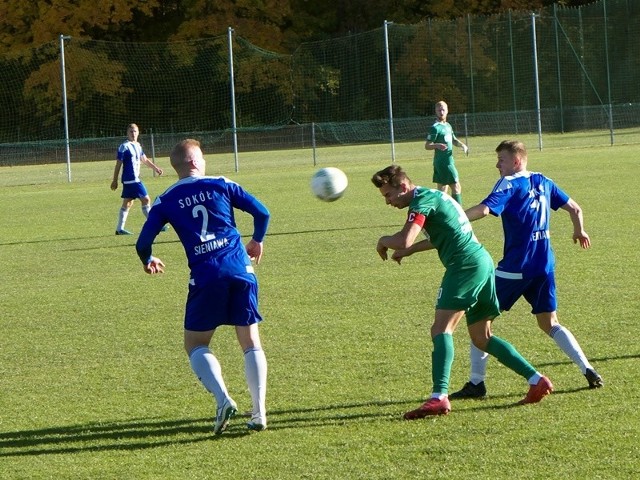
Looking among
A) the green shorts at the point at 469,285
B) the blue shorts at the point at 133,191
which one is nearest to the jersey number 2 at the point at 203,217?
the green shorts at the point at 469,285

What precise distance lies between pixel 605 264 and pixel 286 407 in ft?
20.3

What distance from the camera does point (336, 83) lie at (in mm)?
45406

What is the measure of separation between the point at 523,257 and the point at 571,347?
0.65m

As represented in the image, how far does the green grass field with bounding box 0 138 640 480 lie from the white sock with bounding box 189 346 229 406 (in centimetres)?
26

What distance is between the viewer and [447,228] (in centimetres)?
643

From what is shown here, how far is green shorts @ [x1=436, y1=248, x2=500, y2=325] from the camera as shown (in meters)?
6.41

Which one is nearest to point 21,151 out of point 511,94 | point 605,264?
point 511,94

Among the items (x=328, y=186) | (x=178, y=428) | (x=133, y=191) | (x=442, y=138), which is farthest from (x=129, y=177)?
(x=178, y=428)

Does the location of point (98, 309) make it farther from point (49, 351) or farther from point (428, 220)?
point (428, 220)

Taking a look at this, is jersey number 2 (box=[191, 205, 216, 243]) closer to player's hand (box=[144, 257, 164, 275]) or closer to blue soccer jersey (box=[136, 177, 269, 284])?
blue soccer jersey (box=[136, 177, 269, 284])

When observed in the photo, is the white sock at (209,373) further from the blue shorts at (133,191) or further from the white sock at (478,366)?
the blue shorts at (133,191)

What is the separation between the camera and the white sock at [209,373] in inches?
247

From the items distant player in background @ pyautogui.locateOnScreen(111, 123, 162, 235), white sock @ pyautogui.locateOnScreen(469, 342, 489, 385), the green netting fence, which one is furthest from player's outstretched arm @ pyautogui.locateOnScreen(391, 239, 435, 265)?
the green netting fence

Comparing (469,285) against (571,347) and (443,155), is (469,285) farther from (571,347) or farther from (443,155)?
(443,155)
